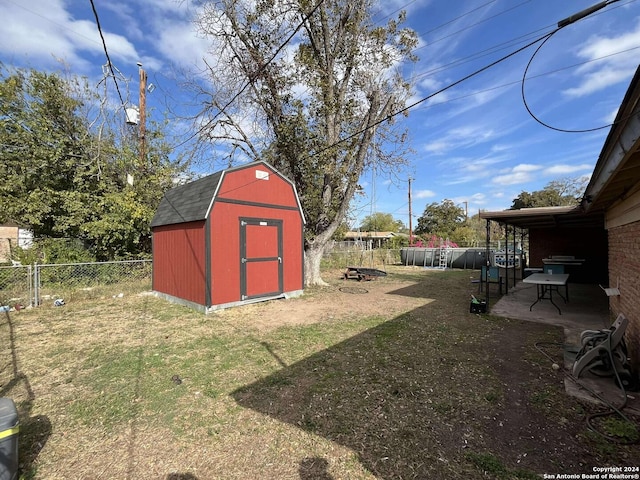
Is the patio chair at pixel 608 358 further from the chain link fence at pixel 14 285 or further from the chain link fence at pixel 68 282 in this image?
the chain link fence at pixel 14 285

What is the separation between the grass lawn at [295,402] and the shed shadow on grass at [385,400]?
0.6 inches

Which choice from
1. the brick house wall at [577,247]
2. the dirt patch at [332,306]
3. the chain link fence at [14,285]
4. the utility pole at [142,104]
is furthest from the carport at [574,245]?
the chain link fence at [14,285]

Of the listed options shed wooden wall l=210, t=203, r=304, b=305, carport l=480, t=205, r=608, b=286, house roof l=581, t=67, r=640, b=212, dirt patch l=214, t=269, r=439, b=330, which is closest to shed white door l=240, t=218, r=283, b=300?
shed wooden wall l=210, t=203, r=304, b=305

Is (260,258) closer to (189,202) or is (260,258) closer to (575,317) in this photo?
(189,202)

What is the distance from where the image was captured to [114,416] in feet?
8.83

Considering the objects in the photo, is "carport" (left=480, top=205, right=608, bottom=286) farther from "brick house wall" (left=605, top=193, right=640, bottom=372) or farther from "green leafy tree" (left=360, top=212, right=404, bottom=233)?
"green leafy tree" (left=360, top=212, right=404, bottom=233)

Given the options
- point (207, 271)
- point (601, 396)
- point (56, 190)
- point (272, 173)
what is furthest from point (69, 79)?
point (601, 396)

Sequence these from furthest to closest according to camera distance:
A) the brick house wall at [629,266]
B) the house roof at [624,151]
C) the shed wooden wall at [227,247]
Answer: the shed wooden wall at [227,247] → the brick house wall at [629,266] → the house roof at [624,151]

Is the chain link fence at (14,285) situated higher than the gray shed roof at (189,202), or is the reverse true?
the gray shed roof at (189,202)

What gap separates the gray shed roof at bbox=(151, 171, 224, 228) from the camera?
6.69 m

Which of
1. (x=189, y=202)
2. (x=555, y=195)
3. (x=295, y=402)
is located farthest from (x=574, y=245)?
(x=555, y=195)

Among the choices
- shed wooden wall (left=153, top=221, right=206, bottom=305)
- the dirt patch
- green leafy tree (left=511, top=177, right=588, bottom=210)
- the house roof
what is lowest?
the dirt patch

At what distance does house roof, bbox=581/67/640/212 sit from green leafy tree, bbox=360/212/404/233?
149 ft

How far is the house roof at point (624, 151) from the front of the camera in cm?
177
